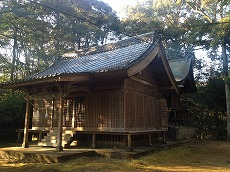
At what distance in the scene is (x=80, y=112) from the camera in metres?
11.7

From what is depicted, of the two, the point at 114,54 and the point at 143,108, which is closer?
the point at 143,108

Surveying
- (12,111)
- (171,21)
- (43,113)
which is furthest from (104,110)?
(171,21)

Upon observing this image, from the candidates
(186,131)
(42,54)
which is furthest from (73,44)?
(186,131)

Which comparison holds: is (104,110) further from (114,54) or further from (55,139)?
(114,54)

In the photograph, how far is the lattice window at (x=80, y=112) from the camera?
1160 centimetres

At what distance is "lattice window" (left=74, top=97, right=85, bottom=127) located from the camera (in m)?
11.6

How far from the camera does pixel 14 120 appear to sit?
16.8 meters

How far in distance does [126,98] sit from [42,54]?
696 inches

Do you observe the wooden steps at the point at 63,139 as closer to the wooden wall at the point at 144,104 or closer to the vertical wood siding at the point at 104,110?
the vertical wood siding at the point at 104,110

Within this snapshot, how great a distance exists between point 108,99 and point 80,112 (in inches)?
73.7

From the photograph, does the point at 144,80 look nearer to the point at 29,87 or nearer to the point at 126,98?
the point at 126,98

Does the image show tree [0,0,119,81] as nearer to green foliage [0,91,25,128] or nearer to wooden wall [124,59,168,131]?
green foliage [0,91,25,128]

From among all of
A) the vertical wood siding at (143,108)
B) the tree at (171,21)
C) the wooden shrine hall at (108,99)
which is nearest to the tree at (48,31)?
the tree at (171,21)

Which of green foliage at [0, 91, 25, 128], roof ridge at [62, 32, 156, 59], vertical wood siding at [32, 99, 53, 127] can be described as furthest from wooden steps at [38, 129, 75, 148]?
green foliage at [0, 91, 25, 128]
